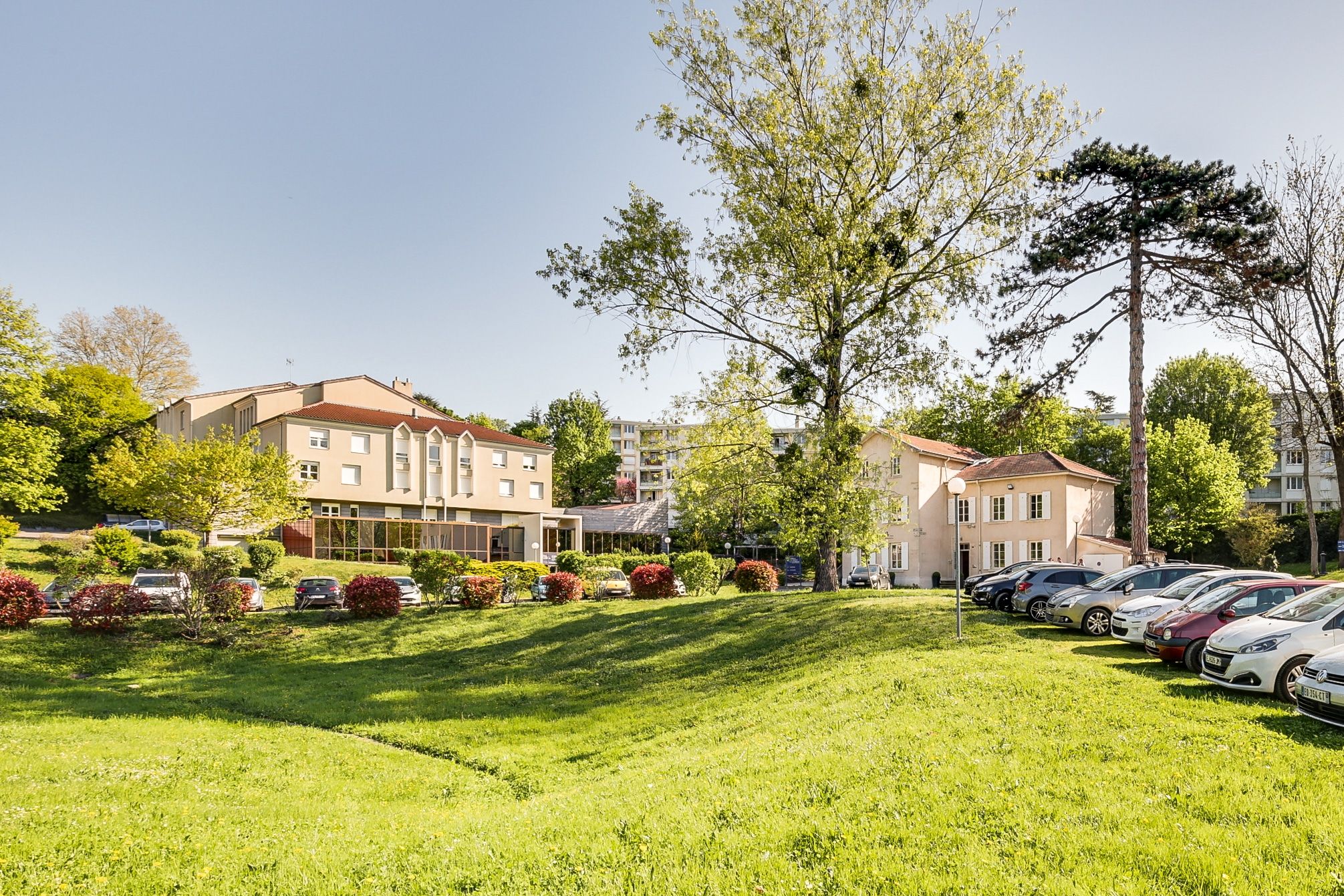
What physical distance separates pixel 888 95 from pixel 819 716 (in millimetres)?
18324

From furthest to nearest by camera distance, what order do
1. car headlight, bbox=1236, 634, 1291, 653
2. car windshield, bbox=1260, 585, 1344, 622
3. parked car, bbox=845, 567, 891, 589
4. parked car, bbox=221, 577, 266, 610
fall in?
parked car, bbox=845, 567, 891, 589 → parked car, bbox=221, 577, 266, 610 → car windshield, bbox=1260, 585, 1344, 622 → car headlight, bbox=1236, 634, 1291, 653

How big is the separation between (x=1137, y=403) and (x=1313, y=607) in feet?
49.2

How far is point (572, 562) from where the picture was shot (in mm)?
40219

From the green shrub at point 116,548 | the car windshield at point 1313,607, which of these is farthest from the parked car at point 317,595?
the car windshield at point 1313,607

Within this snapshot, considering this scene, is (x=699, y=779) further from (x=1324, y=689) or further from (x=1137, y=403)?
(x=1137, y=403)

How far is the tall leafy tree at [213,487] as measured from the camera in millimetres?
33812

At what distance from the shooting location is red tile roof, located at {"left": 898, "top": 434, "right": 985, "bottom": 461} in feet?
161

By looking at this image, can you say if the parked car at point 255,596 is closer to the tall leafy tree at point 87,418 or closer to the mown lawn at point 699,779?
the mown lawn at point 699,779

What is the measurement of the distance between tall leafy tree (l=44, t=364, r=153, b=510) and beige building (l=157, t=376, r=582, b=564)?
2.80 m

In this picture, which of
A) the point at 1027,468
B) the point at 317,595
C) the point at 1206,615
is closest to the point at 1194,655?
the point at 1206,615

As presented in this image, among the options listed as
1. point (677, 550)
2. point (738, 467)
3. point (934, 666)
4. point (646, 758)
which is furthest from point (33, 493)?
point (677, 550)

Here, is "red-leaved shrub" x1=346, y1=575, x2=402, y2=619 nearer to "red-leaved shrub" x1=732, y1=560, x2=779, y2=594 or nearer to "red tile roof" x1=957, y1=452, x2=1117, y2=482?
"red-leaved shrub" x1=732, y1=560, x2=779, y2=594

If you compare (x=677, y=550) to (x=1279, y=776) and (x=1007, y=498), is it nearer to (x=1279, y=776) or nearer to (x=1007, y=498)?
(x=1007, y=498)

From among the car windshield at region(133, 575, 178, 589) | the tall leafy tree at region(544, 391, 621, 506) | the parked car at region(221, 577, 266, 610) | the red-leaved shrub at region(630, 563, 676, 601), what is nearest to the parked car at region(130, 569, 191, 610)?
the car windshield at region(133, 575, 178, 589)
